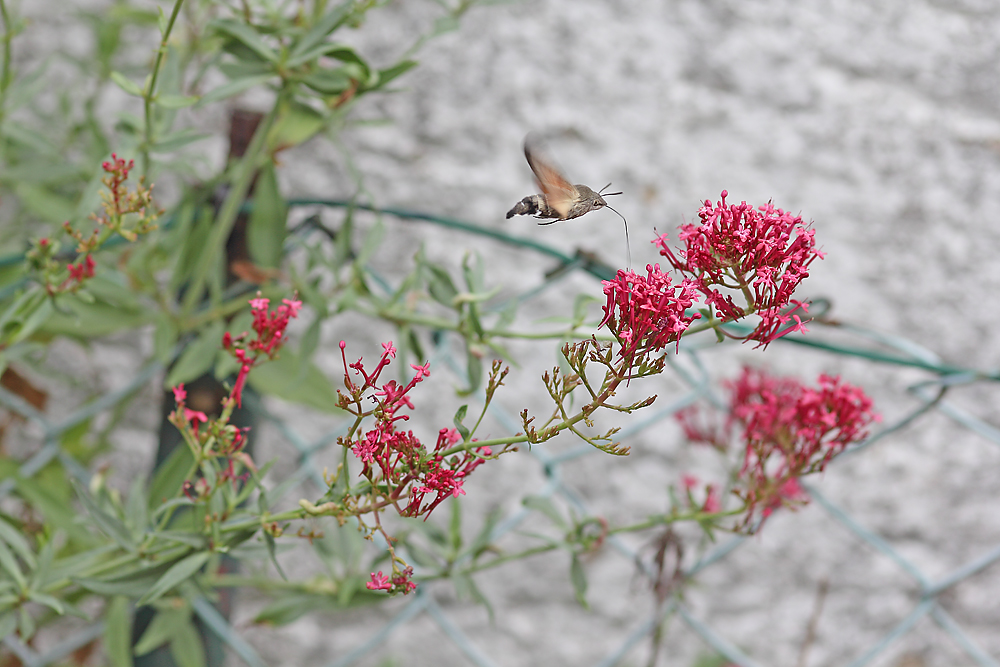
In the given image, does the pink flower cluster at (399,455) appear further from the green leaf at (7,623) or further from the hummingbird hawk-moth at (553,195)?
the green leaf at (7,623)

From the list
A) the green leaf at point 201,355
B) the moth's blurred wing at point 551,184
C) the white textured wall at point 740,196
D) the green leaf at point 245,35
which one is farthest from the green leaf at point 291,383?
the white textured wall at point 740,196

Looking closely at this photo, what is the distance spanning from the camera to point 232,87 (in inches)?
21.7

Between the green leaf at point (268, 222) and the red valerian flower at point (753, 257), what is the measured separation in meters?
0.39

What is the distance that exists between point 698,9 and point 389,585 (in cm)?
125

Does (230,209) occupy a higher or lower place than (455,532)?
higher

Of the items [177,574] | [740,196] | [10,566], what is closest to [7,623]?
[10,566]

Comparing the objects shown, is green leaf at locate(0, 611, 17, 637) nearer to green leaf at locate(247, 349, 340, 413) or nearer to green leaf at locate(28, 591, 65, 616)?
green leaf at locate(28, 591, 65, 616)

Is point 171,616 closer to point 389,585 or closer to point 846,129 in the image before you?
point 389,585

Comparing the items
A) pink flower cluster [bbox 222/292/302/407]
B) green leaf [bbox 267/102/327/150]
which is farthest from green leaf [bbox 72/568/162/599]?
green leaf [bbox 267/102/327/150]

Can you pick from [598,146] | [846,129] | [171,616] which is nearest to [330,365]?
[598,146]

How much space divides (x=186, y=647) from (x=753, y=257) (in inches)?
22.7

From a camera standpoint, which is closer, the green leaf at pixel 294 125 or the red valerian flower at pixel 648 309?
the red valerian flower at pixel 648 309

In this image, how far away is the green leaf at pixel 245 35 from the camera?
54 centimetres

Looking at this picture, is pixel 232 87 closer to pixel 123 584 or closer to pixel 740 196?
pixel 123 584
